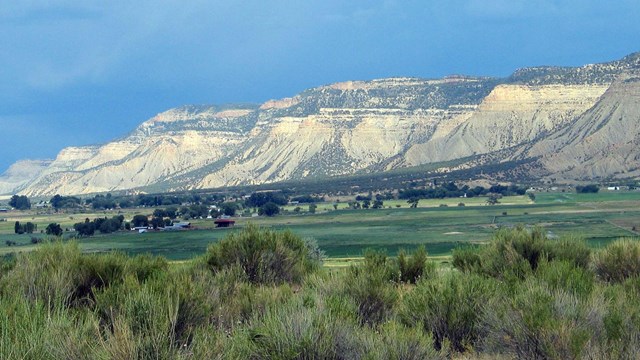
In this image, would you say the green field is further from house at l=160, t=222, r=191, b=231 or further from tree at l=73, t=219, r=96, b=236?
tree at l=73, t=219, r=96, b=236

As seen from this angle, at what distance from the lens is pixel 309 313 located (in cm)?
1355

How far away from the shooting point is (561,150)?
519 feet

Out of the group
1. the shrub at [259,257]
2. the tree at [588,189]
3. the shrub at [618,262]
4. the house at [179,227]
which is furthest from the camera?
the tree at [588,189]

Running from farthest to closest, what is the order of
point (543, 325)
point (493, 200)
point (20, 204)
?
point (20, 204)
point (493, 200)
point (543, 325)

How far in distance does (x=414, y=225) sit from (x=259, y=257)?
220 ft

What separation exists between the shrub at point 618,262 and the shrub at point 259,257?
7169 mm

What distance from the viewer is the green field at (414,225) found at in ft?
220

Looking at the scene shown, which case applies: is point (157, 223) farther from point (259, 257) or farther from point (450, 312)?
point (450, 312)

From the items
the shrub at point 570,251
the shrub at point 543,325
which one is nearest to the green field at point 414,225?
the shrub at point 570,251

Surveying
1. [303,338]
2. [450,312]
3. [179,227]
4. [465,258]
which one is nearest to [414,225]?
[179,227]

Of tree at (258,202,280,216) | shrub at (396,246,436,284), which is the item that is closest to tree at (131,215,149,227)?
tree at (258,202,280,216)

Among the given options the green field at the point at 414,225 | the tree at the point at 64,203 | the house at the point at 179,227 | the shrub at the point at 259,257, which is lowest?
the green field at the point at 414,225

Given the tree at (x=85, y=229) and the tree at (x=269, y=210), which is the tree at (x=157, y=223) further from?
the tree at (x=269, y=210)

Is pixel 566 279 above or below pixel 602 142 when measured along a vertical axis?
below
